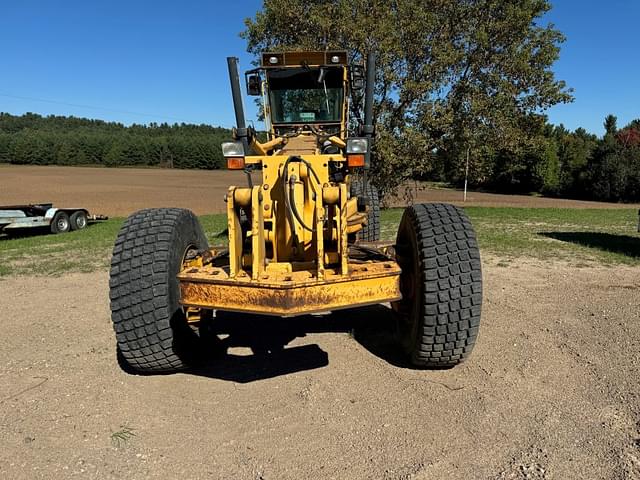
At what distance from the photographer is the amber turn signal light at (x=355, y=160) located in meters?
4.27

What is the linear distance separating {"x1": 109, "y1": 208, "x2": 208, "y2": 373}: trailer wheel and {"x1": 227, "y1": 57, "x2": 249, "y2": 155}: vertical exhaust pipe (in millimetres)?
1036

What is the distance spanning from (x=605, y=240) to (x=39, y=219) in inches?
587

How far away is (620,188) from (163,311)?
42199mm

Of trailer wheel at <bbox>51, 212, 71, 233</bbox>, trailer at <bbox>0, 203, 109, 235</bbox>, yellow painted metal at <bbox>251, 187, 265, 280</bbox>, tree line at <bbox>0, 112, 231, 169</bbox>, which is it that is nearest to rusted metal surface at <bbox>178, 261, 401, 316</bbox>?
yellow painted metal at <bbox>251, 187, 265, 280</bbox>

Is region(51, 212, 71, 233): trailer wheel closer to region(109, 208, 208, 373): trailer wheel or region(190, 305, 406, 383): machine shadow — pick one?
region(190, 305, 406, 383): machine shadow

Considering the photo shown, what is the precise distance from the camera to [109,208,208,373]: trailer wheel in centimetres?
382

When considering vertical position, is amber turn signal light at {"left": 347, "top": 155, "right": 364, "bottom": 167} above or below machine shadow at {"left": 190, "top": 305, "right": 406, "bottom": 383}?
above

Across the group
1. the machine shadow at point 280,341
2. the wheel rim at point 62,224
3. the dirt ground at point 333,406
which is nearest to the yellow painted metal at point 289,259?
the machine shadow at point 280,341

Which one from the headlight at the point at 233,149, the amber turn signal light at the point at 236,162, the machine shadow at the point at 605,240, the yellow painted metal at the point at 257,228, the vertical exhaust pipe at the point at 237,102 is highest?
the vertical exhaust pipe at the point at 237,102

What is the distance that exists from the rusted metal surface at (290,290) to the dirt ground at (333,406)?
73cm

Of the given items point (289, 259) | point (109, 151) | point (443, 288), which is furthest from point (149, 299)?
point (109, 151)

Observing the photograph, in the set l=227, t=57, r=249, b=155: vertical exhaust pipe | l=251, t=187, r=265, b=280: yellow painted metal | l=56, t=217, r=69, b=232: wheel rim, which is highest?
l=227, t=57, r=249, b=155: vertical exhaust pipe

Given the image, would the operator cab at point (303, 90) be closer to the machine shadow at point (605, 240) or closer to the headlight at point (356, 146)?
the headlight at point (356, 146)

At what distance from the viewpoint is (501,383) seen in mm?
3861
